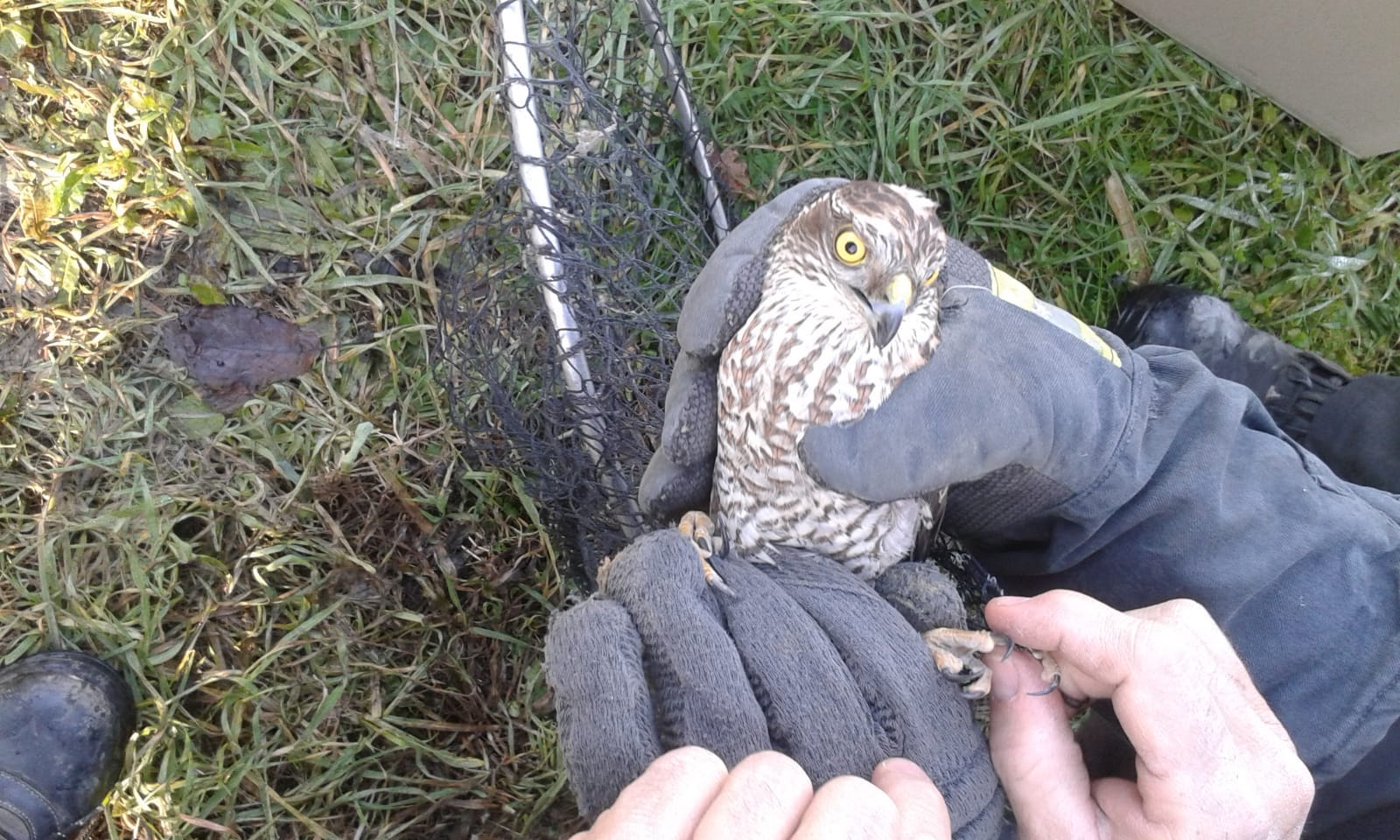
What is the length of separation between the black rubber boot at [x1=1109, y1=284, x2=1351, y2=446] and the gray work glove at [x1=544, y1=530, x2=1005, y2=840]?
1880mm

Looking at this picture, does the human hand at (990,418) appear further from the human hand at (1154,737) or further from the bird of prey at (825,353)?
the human hand at (1154,737)

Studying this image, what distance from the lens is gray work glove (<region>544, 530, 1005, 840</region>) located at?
5.04ft

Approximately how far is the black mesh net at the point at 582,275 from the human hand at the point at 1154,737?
130 centimetres

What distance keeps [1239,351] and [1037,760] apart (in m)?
2.10

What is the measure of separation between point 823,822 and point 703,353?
1.06 m

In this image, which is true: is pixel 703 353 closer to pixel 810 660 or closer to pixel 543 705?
pixel 810 660

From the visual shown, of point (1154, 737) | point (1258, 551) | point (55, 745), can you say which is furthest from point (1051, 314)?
point (55, 745)

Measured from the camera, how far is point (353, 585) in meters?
2.89

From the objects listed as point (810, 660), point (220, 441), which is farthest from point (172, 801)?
point (810, 660)

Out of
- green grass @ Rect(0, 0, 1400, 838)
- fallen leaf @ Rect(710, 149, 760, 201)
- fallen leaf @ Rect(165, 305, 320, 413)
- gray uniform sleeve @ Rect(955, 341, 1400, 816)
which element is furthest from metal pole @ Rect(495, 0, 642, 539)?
gray uniform sleeve @ Rect(955, 341, 1400, 816)

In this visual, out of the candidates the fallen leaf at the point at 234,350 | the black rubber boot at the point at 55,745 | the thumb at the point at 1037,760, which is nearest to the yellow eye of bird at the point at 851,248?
the thumb at the point at 1037,760

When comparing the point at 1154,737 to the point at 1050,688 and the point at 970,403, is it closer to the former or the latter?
the point at 1050,688

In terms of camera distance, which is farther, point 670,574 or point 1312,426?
point 1312,426

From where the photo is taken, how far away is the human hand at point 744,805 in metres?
1.26
